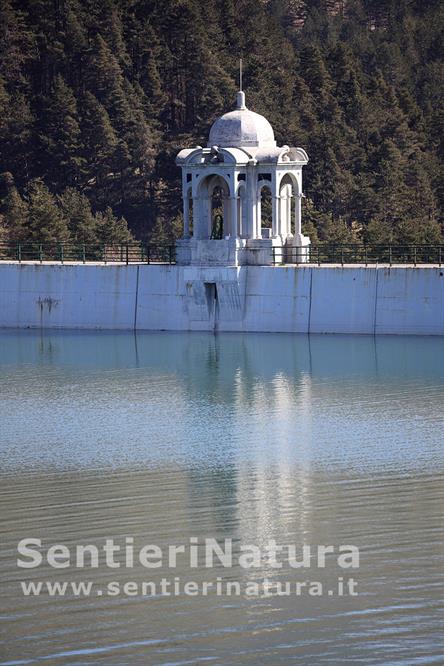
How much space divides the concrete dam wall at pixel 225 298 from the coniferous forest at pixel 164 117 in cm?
1414

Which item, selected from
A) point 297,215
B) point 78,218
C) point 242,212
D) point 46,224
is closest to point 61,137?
point 78,218

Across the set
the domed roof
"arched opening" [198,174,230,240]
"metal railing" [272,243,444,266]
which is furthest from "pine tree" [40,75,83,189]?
the domed roof

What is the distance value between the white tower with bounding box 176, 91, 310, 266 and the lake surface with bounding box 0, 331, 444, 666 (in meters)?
4.84

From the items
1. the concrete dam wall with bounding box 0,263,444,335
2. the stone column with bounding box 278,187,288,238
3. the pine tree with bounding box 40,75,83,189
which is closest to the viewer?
the concrete dam wall with bounding box 0,263,444,335

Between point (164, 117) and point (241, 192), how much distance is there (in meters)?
35.7

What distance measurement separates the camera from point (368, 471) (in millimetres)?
34156

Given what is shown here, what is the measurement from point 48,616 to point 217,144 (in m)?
38.2

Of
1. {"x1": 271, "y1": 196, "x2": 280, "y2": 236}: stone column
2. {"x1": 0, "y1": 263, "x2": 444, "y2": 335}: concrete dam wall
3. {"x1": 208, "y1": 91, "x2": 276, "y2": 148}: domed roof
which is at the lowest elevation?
{"x1": 0, "y1": 263, "x2": 444, "y2": 335}: concrete dam wall

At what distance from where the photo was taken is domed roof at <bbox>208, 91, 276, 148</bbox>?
6044cm

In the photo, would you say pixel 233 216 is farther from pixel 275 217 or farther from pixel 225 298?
pixel 225 298

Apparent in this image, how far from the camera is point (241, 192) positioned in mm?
60344

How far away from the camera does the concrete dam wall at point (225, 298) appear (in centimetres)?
5684

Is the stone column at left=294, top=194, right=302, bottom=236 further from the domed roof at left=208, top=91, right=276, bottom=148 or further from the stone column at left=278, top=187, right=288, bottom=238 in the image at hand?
the domed roof at left=208, top=91, right=276, bottom=148

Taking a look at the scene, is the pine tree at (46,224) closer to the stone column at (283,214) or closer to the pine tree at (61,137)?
the pine tree at (61,137)
